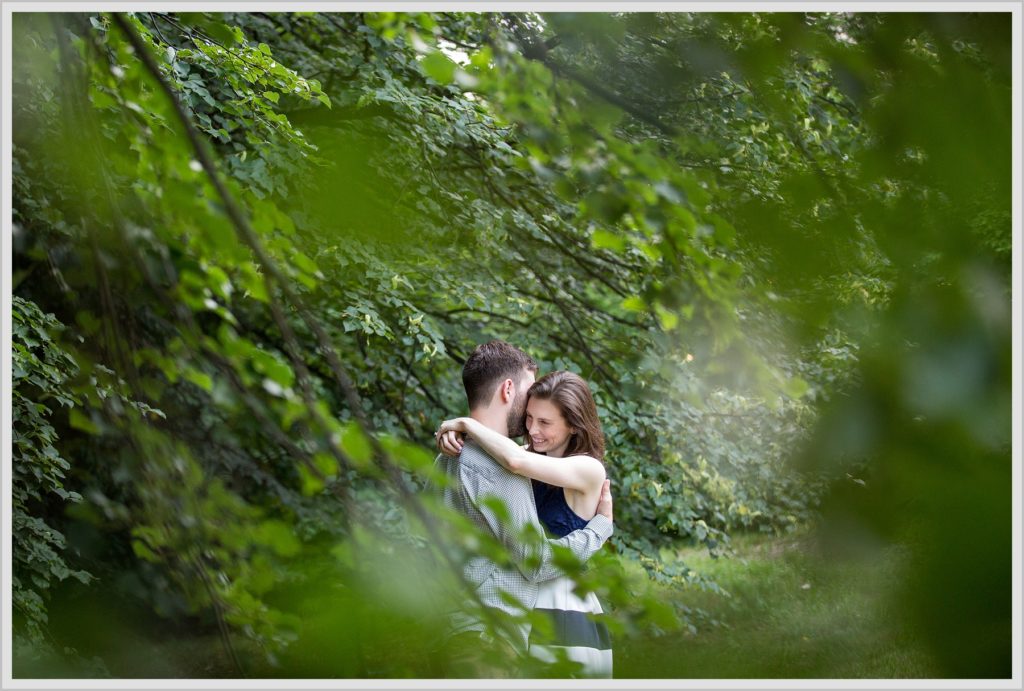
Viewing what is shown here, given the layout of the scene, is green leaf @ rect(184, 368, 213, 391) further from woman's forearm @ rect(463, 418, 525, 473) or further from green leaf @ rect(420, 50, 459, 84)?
woman's forearm @ rect(463, 418, 525, 473)

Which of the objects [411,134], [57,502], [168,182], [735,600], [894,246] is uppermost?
[894,246]

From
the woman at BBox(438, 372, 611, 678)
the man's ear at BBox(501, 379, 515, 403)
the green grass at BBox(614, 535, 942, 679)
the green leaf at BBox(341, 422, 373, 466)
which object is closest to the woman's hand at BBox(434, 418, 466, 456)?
the woman at BBox(438, 372, 611, 678)

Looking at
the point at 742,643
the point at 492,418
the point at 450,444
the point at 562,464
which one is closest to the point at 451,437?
the point at 450,444

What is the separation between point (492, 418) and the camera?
6.19ft

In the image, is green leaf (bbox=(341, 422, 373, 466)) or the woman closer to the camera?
green leaf (bbox=(341, 422, 373, 466))

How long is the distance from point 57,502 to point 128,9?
159 cm

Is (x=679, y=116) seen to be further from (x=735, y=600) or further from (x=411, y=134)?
(x=735, y=600)

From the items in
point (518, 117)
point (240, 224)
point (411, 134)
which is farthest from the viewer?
point (411, 134)

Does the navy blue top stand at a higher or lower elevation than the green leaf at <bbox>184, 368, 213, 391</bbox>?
lower

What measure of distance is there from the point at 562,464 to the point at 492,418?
0.20 metres

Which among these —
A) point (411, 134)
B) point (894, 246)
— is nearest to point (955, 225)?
point (894, 246)

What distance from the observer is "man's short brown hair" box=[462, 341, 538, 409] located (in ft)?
6.21

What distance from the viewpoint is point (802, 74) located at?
1.77 ft

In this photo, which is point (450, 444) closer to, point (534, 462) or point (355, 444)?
point (534, 462)
